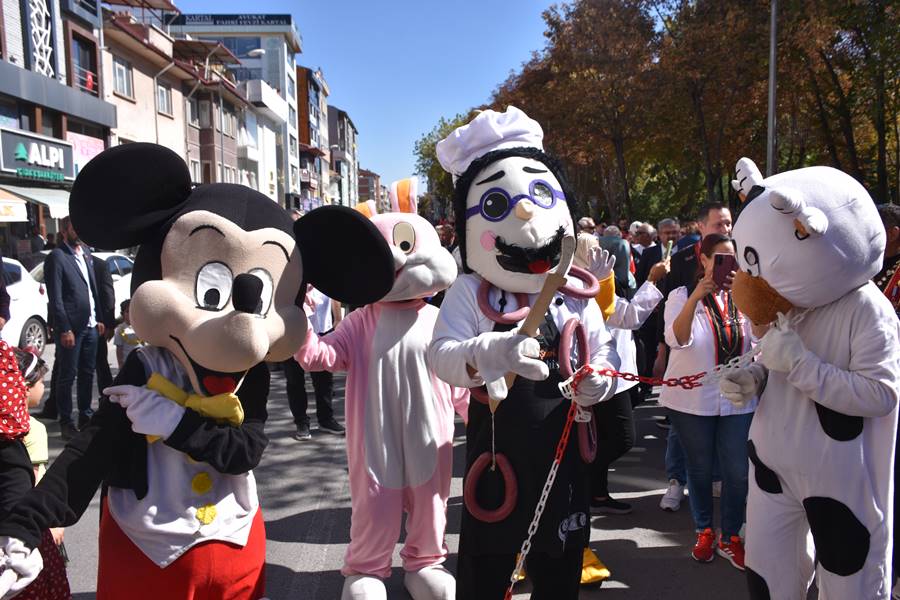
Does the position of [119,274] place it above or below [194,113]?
below

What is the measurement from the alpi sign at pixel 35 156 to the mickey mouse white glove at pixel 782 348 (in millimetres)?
17224

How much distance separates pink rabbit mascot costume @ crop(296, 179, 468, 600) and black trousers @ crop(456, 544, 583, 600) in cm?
63

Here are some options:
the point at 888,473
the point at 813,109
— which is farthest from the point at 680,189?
the point at 888,473

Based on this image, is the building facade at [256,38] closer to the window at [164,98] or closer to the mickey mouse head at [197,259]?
the window at [164,98]

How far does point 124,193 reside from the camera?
2098 millimetres

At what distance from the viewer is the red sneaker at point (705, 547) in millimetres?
3627

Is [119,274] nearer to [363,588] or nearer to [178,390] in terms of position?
[363,588]

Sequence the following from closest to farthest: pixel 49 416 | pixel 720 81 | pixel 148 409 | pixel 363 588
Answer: pixel 148 409 < pixel 363 588 < pixel 49 416 < pixel 720 81

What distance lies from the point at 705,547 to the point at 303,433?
3.53 metres

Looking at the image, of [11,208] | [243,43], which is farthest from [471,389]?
[243,43]

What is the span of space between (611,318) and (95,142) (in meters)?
19.6

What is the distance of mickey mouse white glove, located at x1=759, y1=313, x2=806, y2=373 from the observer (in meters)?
2.19

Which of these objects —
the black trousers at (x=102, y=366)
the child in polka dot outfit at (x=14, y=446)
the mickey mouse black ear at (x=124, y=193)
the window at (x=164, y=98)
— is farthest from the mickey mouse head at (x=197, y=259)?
the window at (x=164, y=98)

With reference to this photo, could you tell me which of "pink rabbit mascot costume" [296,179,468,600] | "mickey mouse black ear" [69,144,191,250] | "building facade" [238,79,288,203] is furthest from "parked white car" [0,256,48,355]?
"building facade" [238,79,288,203]
